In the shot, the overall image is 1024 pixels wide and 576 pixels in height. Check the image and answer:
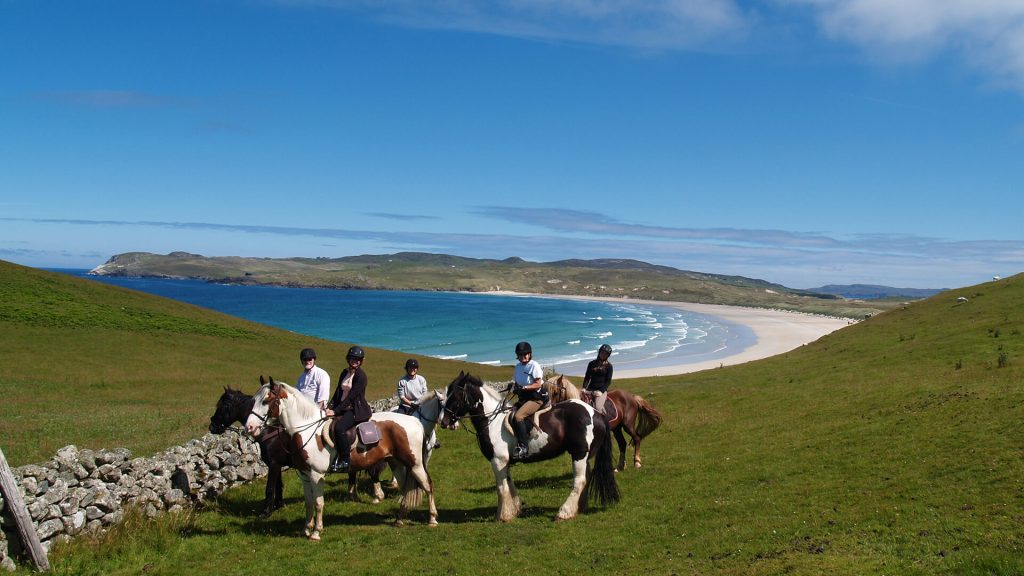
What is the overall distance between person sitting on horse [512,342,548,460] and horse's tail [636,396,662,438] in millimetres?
4888

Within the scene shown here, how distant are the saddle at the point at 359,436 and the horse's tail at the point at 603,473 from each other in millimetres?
4403

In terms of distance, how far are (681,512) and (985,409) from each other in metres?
9.59

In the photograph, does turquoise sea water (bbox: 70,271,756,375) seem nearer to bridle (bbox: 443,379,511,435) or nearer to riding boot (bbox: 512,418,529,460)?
riding boot (bbox: 512,418,529,460)

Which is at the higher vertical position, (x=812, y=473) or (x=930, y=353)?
(x=930, y=353)

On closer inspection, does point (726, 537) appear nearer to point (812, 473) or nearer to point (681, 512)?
point (681, 512)

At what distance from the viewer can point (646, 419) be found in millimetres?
16953

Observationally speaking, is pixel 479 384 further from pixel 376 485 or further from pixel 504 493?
pixel 376 485

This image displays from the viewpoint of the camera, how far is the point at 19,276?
49.1 m

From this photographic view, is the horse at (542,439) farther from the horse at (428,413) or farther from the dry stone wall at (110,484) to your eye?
the dry stone wall at (110,484)

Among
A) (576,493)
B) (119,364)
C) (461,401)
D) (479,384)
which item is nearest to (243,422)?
(461,401)

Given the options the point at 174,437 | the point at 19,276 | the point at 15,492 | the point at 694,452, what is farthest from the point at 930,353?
the point at 19,276

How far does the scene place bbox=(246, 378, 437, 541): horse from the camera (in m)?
11.4

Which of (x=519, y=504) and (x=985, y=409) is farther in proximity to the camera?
(x=985, y=409)

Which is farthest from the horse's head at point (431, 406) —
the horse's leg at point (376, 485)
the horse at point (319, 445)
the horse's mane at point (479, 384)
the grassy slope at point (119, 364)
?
the grassy slope at point (119, 364)
